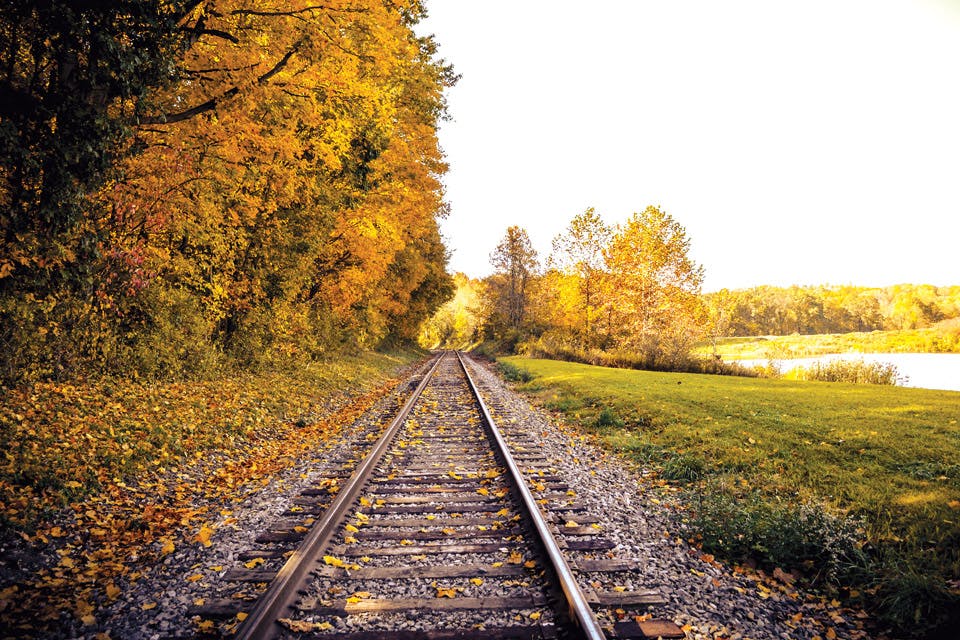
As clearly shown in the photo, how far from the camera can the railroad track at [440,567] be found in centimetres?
304

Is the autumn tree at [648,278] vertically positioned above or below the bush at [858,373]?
above

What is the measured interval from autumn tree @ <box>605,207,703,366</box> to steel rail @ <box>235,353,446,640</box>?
2701cm

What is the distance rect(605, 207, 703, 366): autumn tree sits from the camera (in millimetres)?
30672

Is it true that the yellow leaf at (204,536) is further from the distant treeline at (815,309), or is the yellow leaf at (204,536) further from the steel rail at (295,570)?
the distant treeline at (815,309)

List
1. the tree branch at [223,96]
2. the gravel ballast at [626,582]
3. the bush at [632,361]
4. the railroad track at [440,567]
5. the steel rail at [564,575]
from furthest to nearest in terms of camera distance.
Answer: the bush at [632,361], the tree branch at [223,96], the gravel ballast at [626,582], the railroad track at [440,567], the steel rail at [564,575]

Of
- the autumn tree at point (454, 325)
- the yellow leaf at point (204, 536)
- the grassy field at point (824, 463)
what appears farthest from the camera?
the autumn tree at point (454, 325)

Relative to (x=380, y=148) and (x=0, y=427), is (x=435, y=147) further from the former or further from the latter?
(x=0, y=427)

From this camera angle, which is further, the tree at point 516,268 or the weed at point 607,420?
the tree at point 516,268

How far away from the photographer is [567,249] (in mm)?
33531

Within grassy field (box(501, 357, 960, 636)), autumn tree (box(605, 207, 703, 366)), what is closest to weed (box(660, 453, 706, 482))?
grassy field (box(501, 357, 960, 636))

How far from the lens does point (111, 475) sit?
5.45m

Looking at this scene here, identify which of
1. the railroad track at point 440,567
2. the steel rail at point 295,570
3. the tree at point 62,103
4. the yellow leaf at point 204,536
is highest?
the tree at point 62,103

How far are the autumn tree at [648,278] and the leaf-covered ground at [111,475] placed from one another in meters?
25.7

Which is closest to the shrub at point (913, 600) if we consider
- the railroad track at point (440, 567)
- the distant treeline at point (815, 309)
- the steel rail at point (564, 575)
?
the railroad track at point (440, 567)
